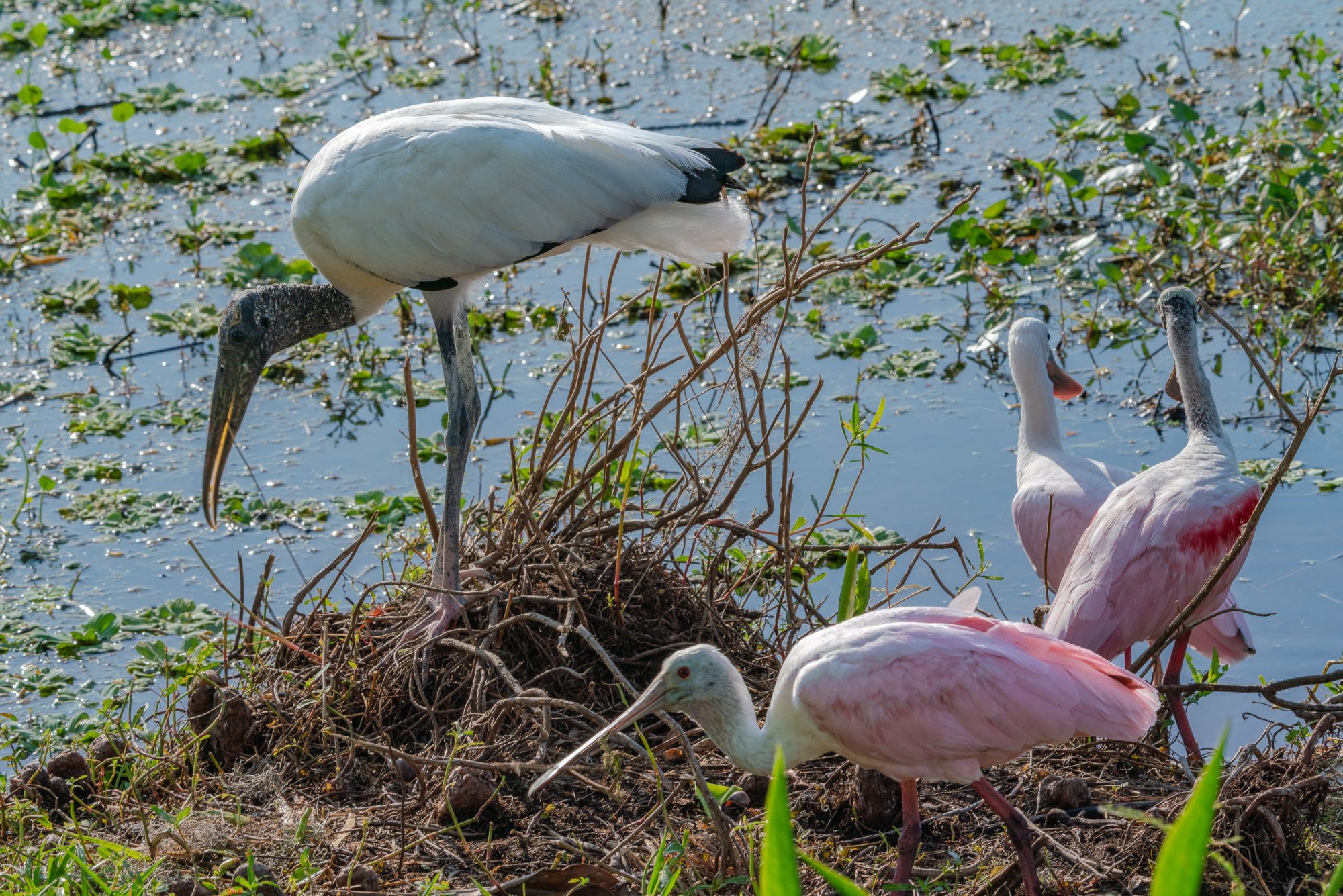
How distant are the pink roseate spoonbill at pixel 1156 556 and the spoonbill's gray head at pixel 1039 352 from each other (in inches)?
30.1

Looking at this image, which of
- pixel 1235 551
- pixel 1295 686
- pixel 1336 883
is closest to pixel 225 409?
pixel 1235 551

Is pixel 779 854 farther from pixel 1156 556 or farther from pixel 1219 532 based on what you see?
pixel 1219 532

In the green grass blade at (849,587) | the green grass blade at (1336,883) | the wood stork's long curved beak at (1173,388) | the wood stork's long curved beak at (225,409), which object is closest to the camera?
the green grass blade at (1336,883)

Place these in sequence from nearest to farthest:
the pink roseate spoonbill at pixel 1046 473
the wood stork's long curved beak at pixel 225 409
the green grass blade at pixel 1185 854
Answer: the green grass blade at pixel 1185 854 < the pink roseate spoonbill at pixel 1046 473 < the wood stork's long curved beak at pixel 225 409

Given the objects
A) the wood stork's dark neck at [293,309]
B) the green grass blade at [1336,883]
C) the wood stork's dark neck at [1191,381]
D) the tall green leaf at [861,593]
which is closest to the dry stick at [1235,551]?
the wood stork's dark neck at [1191,381]

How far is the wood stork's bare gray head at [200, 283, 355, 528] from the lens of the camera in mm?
4695

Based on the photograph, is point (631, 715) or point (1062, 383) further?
point (1062, 383)

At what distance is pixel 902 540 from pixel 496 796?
166cm

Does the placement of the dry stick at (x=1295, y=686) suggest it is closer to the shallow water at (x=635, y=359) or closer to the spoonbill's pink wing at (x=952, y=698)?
the shallow water at (x=635, y=359)

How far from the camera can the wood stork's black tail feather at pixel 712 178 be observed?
13.7 feet

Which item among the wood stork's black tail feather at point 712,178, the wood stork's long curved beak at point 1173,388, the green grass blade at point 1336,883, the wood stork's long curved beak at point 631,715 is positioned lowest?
the wood stork's long curved beak at point 631,715

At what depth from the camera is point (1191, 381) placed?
413 centimetres

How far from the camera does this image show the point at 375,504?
530cm

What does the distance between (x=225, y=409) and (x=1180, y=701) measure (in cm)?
293
